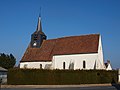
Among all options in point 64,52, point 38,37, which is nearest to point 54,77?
point 64,52

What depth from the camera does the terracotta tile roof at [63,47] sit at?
42.9 m

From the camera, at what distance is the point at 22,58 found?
163ft

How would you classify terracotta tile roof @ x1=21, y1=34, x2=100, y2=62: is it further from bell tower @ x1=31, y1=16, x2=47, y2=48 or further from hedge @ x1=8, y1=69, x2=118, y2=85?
hedge @ x1=8, y1=69, x2=118, y2=85

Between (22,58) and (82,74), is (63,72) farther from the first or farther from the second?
(22,58)

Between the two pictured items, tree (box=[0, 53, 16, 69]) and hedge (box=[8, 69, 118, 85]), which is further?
tree (box=[0, 53, 16, 69])

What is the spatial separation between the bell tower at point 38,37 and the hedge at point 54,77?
61.9ft

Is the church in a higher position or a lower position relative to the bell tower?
lower

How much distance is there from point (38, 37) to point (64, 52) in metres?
9.14

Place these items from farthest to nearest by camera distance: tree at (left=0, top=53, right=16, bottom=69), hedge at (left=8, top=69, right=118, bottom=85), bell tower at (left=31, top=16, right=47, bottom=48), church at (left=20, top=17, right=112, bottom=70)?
tree at (left=0, top=53, right=16, bottom=69)
bell tower at (left=31, top=16, right=47, bottom=48)
church at (left=20, top=17, right=112, bottom=70)
hedge at (left=8, top=69, right=118, bottom=85)

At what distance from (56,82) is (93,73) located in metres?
6.52

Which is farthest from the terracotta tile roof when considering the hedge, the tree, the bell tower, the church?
the tree

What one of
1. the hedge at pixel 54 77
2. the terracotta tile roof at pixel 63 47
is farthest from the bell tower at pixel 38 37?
the hedge at pixel 54 77

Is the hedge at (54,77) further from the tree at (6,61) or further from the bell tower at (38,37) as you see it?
the tree at (6,61)

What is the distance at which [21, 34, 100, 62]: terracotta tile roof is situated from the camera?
42.9m
